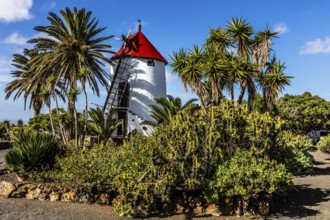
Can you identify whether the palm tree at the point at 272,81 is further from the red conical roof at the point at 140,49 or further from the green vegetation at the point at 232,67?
the red conical roof at the point at 140,49

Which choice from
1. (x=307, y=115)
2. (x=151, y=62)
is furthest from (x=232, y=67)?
(x=307, y=115)

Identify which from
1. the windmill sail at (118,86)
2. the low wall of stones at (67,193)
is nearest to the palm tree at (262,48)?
the low wall of stones at (67,193)

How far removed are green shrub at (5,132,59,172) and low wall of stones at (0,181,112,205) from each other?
1571mm

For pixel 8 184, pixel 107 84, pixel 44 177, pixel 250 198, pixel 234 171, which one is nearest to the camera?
pixel 234 171

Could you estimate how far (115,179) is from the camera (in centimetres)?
1217

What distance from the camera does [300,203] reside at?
44.6 ft

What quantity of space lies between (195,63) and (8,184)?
1245 centimetres

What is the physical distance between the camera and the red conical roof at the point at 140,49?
3150cm

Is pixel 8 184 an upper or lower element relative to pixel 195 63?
lower

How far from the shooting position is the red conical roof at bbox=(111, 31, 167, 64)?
→ 103ft


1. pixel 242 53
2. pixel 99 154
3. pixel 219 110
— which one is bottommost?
pixel 99 154

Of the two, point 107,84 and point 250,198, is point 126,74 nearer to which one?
point 107,84

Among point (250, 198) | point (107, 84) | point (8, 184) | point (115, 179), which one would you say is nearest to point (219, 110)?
point (250, 198)

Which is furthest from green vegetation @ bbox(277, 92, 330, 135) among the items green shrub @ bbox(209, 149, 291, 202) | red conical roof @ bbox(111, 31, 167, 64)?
green shrub @ bbox(209, 149, 291, 202)
